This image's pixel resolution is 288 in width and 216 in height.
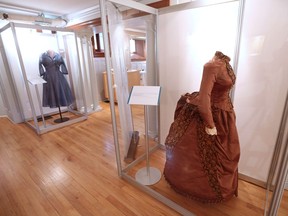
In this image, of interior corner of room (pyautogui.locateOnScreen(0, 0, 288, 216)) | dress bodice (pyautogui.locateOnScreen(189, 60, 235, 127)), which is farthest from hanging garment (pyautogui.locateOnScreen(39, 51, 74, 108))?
dress bodice (pyautogui.locateOnScreen(189, 60, 235, 127))

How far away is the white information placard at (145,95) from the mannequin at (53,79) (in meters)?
2.38

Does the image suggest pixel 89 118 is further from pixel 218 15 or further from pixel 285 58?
pixel 285 58

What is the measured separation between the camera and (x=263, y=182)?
168 centimetres

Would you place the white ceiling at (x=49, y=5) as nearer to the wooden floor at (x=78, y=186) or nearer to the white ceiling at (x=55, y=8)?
the white ceiling at (x=55, y=8)

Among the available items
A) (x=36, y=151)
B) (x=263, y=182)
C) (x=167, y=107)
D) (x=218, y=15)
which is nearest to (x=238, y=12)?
(x=218, y=15)

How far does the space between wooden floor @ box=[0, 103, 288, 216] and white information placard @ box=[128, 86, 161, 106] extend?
0.95 metres

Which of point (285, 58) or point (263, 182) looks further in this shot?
point (263, 182)

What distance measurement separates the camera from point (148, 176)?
1891mm

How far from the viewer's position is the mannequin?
3.18 m

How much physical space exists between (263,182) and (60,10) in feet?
15.3

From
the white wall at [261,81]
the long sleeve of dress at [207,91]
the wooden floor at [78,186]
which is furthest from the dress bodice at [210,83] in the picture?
the wooden floor at [78,186]

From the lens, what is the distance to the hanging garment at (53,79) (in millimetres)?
3184

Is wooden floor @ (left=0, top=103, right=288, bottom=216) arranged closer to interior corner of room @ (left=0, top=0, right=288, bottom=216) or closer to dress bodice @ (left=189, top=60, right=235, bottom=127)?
interior corner of room @ (left=0, top=0, right=288, bottom=216)

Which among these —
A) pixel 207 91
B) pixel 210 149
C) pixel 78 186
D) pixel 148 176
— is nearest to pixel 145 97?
pixel 207 91
